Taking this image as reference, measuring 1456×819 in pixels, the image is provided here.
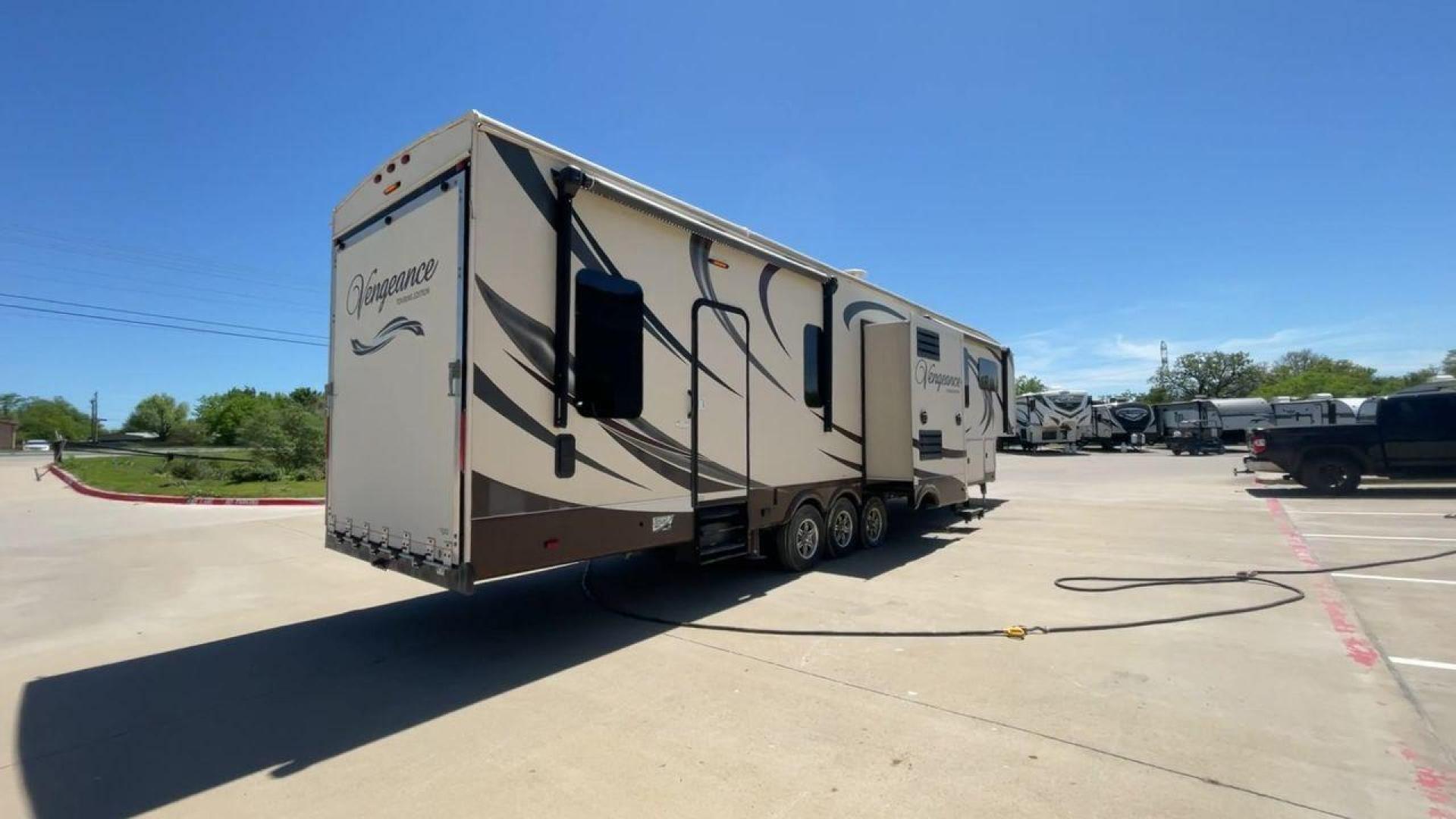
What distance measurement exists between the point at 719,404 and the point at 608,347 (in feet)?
4.83

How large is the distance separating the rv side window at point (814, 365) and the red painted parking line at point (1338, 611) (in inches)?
193

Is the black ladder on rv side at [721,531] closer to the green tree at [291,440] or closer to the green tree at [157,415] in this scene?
the green tree at [291,440]

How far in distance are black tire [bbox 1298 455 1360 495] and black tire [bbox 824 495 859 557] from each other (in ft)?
42.1

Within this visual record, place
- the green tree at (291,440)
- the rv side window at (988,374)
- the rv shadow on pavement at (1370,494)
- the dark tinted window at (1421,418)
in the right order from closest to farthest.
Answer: the rv side window at (988,374) < the dark tinted window at (1421,418) < the rv shadow on pavement at (1370,494) < the green tree at (291,440)

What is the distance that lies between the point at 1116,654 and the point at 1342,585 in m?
3.80

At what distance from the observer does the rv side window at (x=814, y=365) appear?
25.2 ft

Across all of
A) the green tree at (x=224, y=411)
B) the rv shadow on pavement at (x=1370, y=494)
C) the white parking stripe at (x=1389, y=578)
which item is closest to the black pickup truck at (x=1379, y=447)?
the rv shadow on pavement at (x=1370, y=494)

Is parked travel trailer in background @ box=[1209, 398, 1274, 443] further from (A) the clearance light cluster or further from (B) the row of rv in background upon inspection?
(A) the clearance light cluster

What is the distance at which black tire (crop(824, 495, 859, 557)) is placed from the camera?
8.09m

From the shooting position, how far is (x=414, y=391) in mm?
4797

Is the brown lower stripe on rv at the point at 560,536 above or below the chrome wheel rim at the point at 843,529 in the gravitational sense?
→ above

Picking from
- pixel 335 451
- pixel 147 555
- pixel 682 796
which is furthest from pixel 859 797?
pixel 147 555

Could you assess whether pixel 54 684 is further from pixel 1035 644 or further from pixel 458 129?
pixel 1035 644

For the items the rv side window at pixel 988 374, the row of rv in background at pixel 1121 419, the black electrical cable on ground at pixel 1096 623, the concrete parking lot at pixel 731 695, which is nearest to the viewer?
the concrete parking lot at pixel 731 695
